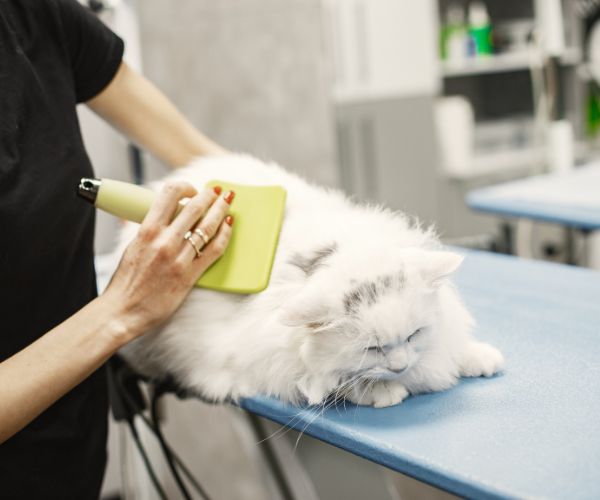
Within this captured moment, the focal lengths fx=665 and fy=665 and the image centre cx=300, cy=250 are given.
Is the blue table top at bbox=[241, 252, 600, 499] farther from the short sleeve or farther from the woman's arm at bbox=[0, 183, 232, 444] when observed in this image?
the short sleeve

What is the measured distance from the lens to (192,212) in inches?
32.7

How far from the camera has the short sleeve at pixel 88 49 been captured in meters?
1.00

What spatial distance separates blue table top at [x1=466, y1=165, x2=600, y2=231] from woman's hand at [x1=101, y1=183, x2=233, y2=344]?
0.85m

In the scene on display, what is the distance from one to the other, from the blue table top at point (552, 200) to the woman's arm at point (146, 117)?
740 mm

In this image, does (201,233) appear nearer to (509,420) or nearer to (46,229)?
(46,229)

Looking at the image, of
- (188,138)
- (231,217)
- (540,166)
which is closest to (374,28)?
(540,166)

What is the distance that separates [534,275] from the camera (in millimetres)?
1122

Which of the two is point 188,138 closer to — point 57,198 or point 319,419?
point 57,198

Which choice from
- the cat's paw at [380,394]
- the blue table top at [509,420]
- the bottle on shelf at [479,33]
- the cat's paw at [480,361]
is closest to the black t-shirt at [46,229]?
the blue table top at [509,420]

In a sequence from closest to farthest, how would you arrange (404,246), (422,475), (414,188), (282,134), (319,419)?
1. (422,475)
2. (319,419)
3. (404,246)
4. (282,134)
5. (414,188)

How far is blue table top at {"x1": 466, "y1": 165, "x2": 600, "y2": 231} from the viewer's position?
54.6 inches

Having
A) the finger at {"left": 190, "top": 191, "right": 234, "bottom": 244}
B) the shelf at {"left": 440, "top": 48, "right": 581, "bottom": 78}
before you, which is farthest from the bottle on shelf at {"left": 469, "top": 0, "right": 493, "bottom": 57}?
the finger at {"left": 190, "top": 191, "right": 234, "bottom": 244}

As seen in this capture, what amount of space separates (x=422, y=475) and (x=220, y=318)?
367 millimetres

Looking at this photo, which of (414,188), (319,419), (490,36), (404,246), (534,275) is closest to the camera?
(319,419)
